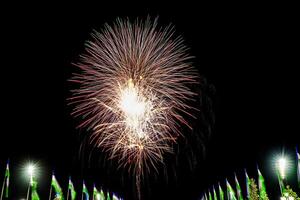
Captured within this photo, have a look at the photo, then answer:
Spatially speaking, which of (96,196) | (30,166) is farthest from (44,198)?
(30,166)

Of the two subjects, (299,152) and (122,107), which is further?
(299,152)

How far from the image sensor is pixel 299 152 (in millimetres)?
26031

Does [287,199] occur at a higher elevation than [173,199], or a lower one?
lower

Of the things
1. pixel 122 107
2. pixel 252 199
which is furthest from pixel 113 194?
pixel 122 107

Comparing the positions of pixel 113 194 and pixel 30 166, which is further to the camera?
pixel 113 194

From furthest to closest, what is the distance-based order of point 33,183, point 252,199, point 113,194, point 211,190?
point 211,190
point 113,194
point 252,199
point 33,183

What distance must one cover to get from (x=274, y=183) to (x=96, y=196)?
18.8m

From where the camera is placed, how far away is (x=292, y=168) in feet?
111

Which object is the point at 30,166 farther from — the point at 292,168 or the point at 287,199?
the point at 292,168

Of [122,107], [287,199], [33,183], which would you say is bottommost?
[287,199]

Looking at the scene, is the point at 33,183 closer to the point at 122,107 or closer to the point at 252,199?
the point at 122,107

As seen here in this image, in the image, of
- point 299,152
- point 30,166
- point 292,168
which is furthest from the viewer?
point 292,168

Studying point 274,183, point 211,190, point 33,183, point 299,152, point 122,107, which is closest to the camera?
point 122,107

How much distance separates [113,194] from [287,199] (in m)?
28.8
